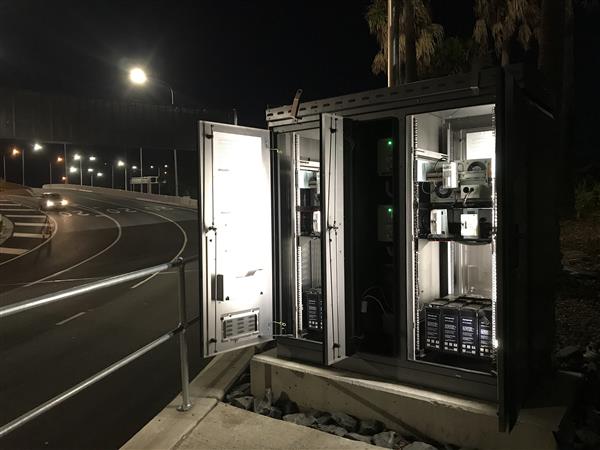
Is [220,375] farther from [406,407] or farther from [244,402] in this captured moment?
[406,407]

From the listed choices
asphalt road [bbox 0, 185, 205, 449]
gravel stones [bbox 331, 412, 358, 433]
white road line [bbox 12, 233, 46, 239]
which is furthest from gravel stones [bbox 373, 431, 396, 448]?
white road line [bbox 12, 233, 46, 239]

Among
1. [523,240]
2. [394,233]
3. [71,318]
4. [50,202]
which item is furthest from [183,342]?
[50,202]

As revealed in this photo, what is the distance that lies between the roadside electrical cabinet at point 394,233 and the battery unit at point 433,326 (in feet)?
0.04

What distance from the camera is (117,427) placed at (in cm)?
437

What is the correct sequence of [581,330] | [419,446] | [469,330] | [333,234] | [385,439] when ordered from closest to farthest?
[419,446], [385,439], [333,234], [469,330], [581,330]

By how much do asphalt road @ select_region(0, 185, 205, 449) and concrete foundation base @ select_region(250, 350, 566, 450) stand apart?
127 cm

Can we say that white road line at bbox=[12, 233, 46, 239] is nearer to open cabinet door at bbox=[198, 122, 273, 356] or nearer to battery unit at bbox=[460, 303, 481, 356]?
open cabinet door at bbox=[198, 122, 273, 356]

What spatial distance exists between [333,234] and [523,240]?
1.42m

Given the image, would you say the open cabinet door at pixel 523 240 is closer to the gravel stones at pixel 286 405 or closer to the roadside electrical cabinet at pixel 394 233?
the roadside electrical cabinet at pixel 394 233

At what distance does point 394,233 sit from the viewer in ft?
13.8

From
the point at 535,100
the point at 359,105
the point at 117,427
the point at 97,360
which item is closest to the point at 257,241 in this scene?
the point at 359,105

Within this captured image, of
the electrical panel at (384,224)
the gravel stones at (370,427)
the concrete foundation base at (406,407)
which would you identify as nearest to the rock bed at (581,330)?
the concrete foundation base at (406,407)

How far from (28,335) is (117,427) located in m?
4.36

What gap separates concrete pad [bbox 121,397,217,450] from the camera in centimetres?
366
